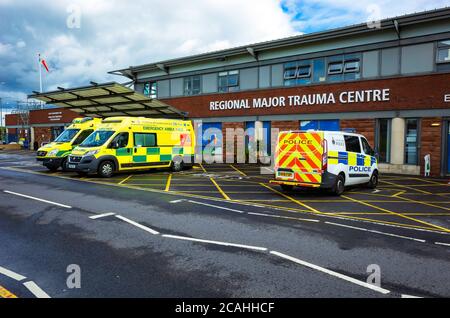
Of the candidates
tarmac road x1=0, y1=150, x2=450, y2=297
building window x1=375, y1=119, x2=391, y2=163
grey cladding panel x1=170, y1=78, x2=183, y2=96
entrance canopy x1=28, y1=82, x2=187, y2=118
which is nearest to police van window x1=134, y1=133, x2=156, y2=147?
entrance canopy x1=28, y1=82, x2=187, y2=118

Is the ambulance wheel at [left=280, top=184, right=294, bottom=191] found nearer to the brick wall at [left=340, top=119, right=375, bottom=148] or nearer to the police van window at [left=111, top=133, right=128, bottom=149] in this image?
the police van window at [left=111, top=133, right=128, bottom=149]

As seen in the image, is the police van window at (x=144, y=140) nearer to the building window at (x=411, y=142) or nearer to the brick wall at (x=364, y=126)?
the brick wall at (x=364, y=126)

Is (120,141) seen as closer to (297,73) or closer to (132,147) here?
(132,147)

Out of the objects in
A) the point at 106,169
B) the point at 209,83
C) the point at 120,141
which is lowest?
the point at 106,169

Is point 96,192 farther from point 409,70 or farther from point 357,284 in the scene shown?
point 409,70

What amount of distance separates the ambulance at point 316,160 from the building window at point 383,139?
7.14 meters

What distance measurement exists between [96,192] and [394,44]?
50.8 ft

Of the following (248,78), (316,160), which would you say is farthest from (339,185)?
(248,78)

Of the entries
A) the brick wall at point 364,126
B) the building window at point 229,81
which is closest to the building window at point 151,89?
the building window at point 229,81

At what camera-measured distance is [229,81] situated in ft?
79.8

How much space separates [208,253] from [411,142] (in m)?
15.3

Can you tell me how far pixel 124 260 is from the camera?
5398mm

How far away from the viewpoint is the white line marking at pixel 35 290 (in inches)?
167
